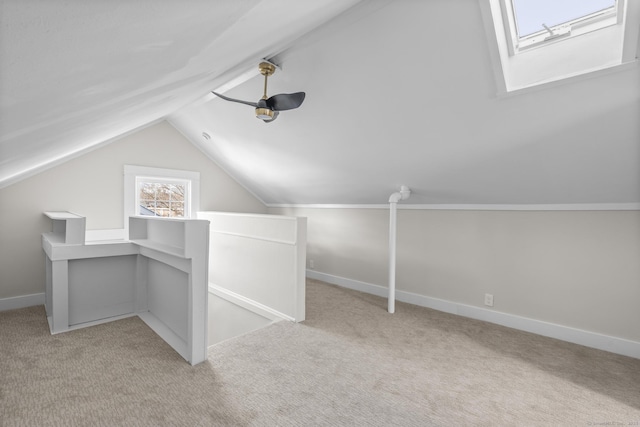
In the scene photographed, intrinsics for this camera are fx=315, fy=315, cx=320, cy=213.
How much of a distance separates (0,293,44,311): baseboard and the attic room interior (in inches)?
1.2

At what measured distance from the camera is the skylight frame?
1.88m

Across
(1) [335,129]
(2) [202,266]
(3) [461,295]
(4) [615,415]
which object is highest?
(1) [335,129]

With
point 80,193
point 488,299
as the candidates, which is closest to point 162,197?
point 80,193

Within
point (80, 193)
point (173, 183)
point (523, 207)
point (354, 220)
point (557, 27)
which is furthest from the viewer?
point (173, 183)

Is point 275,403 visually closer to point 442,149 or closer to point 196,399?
point 196,399

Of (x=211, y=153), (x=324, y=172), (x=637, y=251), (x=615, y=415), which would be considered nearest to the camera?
(x=615, y=415)

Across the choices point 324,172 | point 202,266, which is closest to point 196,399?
point 202,266

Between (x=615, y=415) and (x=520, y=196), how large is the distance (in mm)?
1905

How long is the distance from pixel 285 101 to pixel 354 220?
2.62 m

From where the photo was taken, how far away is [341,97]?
296 centimetres

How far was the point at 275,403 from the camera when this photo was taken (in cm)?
204

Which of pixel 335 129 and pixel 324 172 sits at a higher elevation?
pixel 335 129

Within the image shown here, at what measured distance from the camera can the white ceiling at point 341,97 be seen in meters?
0.73

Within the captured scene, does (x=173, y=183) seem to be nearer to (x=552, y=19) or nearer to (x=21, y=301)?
(x=21, y=301)
